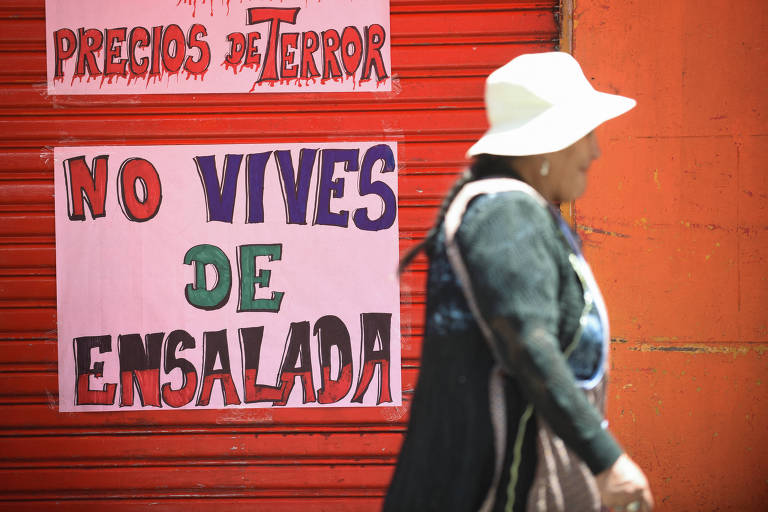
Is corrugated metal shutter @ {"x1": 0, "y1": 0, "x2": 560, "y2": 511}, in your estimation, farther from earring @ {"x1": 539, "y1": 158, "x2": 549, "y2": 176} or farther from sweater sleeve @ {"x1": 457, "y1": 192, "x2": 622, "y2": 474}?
sweater sleeve @ {"x1": 457, "y1": 192, "x2": 622, "y2": 474}

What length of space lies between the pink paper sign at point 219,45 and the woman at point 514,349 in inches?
102

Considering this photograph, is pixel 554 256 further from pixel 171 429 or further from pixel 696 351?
pixel 171 429

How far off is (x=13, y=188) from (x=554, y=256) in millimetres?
3669

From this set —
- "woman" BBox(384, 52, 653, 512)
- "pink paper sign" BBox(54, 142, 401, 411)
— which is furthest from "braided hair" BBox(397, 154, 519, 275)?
"pink paper sign" BBox(54, 142, 401, 411)

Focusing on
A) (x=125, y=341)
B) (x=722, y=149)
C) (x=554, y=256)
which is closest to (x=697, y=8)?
(x=722, y=149)

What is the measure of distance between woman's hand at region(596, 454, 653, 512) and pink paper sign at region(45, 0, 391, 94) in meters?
3.09

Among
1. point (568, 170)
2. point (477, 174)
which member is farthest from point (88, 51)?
point (568, 170)

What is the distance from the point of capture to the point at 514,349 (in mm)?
1773

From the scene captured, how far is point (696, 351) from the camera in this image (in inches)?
175

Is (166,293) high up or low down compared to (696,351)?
up

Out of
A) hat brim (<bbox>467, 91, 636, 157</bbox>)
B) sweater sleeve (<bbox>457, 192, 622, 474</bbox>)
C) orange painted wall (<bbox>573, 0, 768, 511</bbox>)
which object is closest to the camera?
sweater sleeve (<bbox>457, 192, 622, 474</bbox>)

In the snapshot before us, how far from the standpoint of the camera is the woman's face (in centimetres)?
210

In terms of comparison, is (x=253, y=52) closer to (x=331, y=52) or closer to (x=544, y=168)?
(x=331, y=52)

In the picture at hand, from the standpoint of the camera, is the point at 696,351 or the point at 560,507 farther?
the point at 696,351
